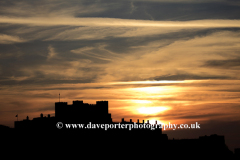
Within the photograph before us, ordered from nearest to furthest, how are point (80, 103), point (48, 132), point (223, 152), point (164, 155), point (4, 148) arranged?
point (4, 148)
point (48, 132)
point (80, 103)
point (164, 155)
point (223, 152)

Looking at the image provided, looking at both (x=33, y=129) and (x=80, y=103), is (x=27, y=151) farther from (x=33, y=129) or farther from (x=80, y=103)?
(x=80, y=103)

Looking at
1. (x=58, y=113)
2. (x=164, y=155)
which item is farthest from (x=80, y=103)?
(x=164, y=155)

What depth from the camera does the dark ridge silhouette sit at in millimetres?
151750

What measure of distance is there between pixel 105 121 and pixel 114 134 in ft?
25.0

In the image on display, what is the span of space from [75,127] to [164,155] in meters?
47.9

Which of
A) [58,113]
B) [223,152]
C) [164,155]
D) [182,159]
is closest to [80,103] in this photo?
[58,113]

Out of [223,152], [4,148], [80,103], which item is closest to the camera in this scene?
[4,148]

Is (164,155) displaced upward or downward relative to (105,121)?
downward

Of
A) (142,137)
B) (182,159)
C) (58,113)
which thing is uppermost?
(58,113)

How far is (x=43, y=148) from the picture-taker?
145 meters

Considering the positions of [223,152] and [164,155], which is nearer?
[164,155]

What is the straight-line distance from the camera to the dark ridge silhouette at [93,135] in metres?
152

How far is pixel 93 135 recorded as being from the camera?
164 meters

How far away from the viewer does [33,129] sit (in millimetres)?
154625
